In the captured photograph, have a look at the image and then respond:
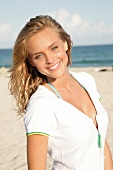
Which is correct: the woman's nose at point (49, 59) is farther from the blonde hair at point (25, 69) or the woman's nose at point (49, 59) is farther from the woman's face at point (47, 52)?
the blonde hair at point (25, 69)

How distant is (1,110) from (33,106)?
10.2 m

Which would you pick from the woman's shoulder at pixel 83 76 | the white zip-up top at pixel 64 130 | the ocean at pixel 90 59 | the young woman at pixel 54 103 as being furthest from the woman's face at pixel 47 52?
the ocean at pixel 90 59

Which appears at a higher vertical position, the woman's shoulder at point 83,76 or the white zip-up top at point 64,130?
the woman's shoulder at point 83,76

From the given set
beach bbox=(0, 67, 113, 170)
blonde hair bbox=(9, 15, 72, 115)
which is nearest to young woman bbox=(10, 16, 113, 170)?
blonde hair bbox=(9, 15, 72, 115)

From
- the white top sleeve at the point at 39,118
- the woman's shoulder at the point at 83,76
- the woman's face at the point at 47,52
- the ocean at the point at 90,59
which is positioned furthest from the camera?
the ocean at the point at 90,59

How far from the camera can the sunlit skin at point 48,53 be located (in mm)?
1837

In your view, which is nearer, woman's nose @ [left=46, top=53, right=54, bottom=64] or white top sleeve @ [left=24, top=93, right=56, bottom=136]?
white top sleeve @ [left=24, top=93, right=56, bottom=136]

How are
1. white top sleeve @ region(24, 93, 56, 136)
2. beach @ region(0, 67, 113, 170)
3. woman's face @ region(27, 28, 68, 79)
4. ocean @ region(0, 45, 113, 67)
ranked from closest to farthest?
white top sleeve @ region(24, 93, 56, 136) < woman's face @ region(27, 28, 68, 79) < beach @ region(0, 67, 113, 170) < ocean @ region(0, 45, 113, 67)

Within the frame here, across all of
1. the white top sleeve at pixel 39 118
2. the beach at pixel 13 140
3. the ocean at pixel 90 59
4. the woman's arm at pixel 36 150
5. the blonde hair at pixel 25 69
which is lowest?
the ocean at pixel 90 59

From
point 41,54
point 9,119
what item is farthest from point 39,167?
point 9,119

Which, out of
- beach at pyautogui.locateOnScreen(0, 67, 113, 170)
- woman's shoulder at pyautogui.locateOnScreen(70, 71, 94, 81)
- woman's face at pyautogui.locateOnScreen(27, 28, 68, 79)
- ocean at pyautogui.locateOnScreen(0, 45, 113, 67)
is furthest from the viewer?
ocean at pyautogui.locateOnScreen(0, 45, 113, 67)

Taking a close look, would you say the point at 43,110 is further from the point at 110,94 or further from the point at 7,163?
the point at 110,94

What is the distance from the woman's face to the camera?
1837 millimetres

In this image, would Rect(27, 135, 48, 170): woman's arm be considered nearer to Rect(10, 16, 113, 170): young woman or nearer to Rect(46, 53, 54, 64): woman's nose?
Rect(10, 16, 113, 170): young woman
